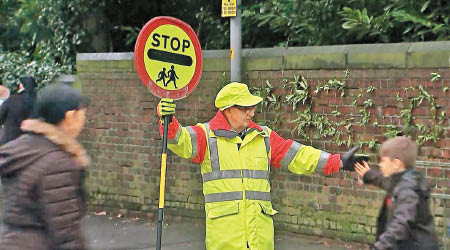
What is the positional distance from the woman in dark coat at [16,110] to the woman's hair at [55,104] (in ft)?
18.7

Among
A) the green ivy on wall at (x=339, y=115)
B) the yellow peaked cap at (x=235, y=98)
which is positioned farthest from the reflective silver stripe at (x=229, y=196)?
the green ivy on wall at (x=339, y=115)

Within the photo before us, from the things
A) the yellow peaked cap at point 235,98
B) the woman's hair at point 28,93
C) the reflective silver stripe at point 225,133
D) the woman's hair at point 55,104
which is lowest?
the reflective silver stripe at point 225,133

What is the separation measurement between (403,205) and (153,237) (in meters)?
5.33

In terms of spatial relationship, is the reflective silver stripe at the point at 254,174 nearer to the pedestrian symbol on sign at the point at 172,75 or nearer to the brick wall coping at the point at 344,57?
the pedestrian symbol on sign at the point at 172,75

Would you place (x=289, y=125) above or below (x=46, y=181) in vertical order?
above

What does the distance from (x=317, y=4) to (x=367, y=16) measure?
932 millimetres

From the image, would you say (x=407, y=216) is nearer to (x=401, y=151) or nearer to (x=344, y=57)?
(x=401, y=151)

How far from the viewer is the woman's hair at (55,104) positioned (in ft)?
13.4

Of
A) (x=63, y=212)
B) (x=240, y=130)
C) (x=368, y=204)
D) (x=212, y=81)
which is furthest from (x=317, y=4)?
(x=63, y=212)

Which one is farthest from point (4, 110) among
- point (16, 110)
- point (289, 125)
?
point (289, 125)

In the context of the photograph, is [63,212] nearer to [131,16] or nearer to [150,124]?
[150,124]

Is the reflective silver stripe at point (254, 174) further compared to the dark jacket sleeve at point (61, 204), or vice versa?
the reflective silver stripe at point (254, 174)

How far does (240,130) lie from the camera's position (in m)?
5.62

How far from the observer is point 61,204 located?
3912 millimetres
